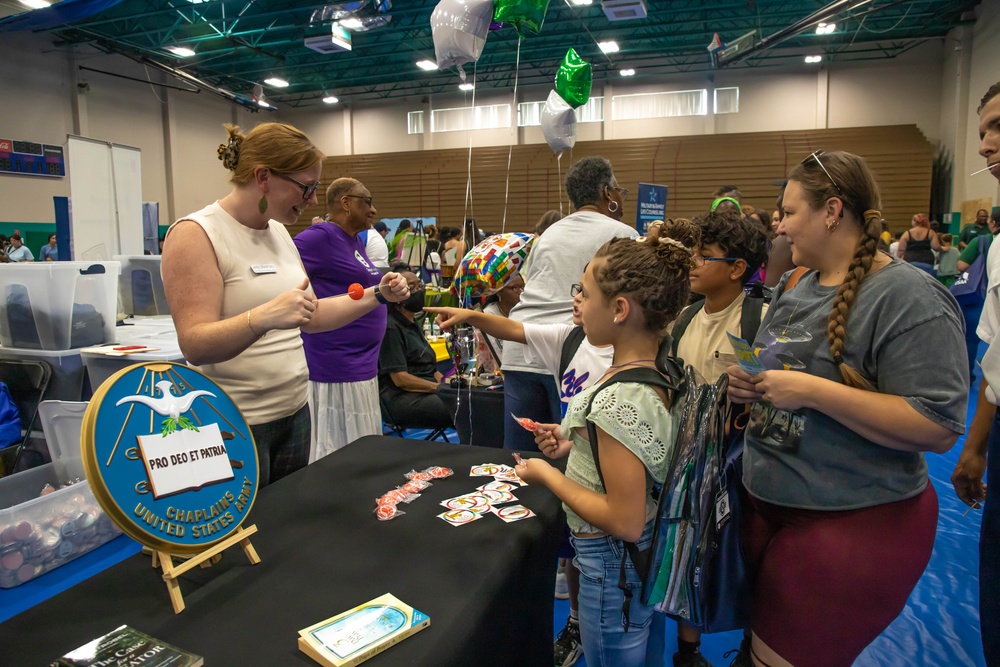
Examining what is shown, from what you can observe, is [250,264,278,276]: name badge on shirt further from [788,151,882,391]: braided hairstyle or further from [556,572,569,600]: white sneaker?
[556,572,569,600]: white sneaker

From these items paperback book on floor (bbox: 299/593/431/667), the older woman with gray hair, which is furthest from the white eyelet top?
the older woman with gray hair

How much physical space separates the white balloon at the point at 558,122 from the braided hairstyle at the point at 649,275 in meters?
2.75

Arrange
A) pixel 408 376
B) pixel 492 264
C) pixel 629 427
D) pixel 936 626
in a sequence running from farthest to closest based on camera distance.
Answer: pixel 408 376, pixel 492 264, pixel 936 626, pixel 629 427

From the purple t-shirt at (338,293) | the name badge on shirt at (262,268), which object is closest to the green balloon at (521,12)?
the purple t-shirt at (338,293)

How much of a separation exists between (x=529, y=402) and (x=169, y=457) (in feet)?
4.68

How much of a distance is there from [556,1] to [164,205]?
10.4m

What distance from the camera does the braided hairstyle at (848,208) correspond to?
1169 millimetres

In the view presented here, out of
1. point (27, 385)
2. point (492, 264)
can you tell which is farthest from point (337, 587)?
point (27, 385)

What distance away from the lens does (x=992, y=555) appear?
4.52ft

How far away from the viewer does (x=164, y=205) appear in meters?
14.6

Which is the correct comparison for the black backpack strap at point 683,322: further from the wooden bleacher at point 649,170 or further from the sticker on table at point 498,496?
the wooden bleacher at point 649,170

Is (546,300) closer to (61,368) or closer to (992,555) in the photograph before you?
(992,555)

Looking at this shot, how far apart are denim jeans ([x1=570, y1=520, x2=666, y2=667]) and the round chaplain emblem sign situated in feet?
2.29

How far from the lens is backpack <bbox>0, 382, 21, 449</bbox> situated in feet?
10.2
